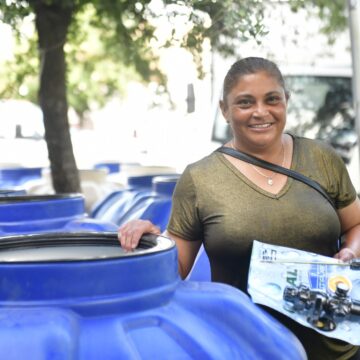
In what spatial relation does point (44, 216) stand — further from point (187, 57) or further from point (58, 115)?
point (58, 115)

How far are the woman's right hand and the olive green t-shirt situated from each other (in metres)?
0.14

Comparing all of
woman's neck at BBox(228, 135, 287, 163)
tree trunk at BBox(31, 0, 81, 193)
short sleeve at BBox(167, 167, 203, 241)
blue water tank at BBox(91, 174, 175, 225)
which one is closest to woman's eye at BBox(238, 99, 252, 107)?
woman's neck at BBox(228, 135, 287, 163)

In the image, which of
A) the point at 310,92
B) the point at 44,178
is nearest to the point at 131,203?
the point at 44,178

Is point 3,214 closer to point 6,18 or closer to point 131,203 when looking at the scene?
point 6,18

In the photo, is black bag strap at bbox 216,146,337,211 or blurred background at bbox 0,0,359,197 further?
blurred background at bbox 0,0,359,197

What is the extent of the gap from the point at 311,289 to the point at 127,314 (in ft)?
1.58

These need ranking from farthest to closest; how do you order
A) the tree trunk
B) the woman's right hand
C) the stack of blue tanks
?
1. the tree trunk
2. the woman's right hand
3. the stack of blue tanks

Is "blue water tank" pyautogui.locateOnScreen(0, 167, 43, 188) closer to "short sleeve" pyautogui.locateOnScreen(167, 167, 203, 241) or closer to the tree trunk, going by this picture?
the tree trunk

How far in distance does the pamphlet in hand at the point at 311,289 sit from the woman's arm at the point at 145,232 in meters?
0.31

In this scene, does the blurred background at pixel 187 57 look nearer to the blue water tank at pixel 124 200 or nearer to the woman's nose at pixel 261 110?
the blue water tank at pixel 124 200

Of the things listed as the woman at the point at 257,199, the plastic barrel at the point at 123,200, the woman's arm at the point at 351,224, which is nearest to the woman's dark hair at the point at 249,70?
the woman at the point at 257,199

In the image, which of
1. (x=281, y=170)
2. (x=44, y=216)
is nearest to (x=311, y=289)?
(x=281, y=170)

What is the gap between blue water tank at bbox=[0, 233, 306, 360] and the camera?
1.60m

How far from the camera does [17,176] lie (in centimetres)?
717
